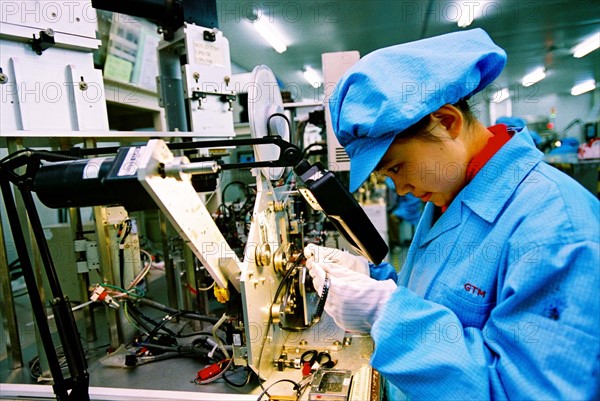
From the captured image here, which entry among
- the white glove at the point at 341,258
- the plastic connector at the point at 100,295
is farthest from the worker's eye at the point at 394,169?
the plastic connector at the point at 100,295

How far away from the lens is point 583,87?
27.3 ft

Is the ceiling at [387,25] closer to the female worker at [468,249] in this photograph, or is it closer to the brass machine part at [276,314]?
the brass machine part at [276,314]

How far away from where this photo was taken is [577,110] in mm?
8828

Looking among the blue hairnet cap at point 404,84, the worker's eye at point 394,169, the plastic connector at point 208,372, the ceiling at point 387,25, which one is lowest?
the plastic connector at point 208,372

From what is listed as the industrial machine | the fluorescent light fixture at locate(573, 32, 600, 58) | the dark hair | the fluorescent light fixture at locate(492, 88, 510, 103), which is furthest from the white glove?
the fluorescent light fixture at locate(573, 32, 600, 58)

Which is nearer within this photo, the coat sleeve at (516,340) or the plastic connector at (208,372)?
the coat sleeve at (516,340)

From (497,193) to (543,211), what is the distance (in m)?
0.10

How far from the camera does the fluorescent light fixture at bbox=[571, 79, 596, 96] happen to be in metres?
7.87

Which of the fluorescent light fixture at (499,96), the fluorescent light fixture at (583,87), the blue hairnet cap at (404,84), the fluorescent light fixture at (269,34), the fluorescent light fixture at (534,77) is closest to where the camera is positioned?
the blue hairnet cap at (404,84)

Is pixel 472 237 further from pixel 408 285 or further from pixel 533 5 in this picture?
pixel 533 5

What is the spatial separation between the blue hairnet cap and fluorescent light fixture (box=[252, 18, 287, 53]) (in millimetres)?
3576

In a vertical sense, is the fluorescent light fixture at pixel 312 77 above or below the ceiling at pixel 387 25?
above

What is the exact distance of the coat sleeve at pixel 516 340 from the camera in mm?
507

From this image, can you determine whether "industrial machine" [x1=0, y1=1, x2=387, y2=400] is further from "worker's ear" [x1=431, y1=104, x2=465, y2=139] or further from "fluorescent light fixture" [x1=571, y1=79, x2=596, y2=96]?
"fluorescent light fixture" [x1=571, y1=79, x2=596, y2=96]
